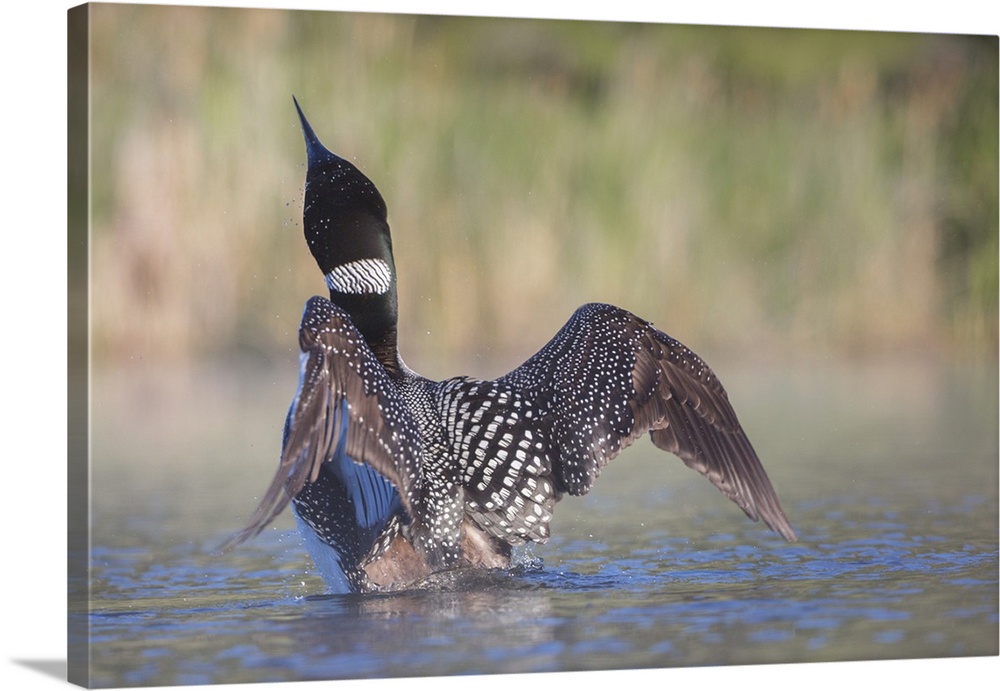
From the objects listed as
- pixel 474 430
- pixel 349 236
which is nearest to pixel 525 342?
pixel 474 430

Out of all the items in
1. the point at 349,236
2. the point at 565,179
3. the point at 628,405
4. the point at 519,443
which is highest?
the point at 565,179

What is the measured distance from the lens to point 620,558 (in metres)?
5.96

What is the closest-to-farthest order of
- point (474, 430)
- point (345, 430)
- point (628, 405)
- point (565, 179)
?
point (345, 430)
point (474, 430)
point (628, 405)
point (565, 179)

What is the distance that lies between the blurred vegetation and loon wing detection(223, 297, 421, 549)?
56cm

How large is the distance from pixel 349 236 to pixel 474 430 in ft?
2.25

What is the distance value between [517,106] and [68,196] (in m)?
1.47

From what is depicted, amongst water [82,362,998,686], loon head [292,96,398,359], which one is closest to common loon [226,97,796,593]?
loon head [292,96,398,359]

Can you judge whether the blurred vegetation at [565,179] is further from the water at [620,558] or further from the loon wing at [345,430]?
the loon wing at [345,430]

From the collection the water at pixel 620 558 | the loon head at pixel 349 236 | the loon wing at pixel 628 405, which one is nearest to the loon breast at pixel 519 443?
the loon wing at pixel 628 405

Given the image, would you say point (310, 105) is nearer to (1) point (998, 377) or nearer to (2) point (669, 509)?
(2) point (669, 509)

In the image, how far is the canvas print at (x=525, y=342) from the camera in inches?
213

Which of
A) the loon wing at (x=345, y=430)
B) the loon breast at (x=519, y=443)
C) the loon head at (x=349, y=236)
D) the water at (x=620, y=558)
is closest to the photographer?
the loon wing at (x=345, y=430)

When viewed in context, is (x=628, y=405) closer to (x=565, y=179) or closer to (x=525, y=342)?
(x=525, y=342)

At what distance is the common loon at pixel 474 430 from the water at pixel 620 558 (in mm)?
130
